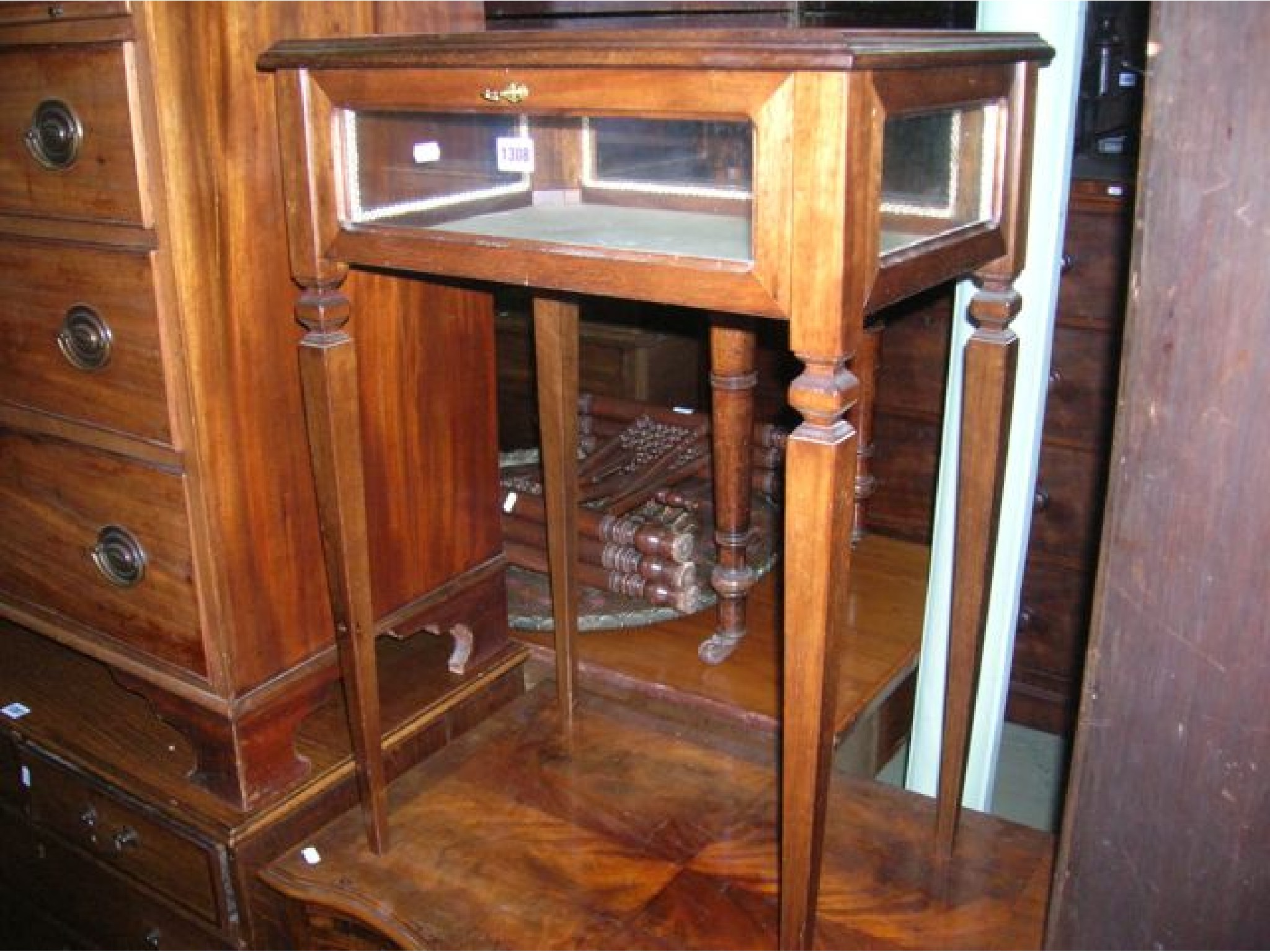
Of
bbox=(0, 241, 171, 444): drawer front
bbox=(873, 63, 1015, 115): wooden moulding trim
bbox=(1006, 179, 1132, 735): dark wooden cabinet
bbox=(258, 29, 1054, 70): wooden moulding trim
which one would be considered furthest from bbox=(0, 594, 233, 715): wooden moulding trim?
bbox=(1006, 179, 1132, 735): dark wooden cabinet

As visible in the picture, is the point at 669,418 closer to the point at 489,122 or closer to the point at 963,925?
the point at 489,122

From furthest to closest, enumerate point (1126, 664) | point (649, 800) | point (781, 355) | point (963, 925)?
1. point (781, 355)
2. point (649, 800)
3. point (963, 925)
4. point (1126, 664)

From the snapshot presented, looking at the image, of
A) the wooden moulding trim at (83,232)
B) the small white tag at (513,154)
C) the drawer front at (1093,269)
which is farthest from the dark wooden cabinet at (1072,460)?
the wooden moulding trim at (83,232)

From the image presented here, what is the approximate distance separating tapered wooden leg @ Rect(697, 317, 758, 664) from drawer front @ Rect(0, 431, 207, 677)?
0.66 meters

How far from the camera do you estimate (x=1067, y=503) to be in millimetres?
2172

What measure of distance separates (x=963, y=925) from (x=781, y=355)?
4.73ft

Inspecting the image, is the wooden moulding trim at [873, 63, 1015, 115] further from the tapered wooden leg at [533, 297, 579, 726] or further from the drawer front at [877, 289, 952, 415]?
the drawer front at [877, 289, 952, 415]

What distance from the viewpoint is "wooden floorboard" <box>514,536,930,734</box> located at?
5.03 ft

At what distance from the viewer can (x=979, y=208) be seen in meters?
0.99

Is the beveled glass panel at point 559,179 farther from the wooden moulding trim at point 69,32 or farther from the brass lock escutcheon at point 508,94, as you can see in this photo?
the wooden moulding trim at point 69,32

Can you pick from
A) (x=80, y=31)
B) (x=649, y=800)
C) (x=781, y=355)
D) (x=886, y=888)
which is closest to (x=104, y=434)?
(x=80, y=31)

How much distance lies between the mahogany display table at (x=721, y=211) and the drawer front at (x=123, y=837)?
21cm

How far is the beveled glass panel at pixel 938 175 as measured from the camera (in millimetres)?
887

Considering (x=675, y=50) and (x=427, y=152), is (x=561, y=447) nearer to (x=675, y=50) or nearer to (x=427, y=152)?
(x=427, y=152)
